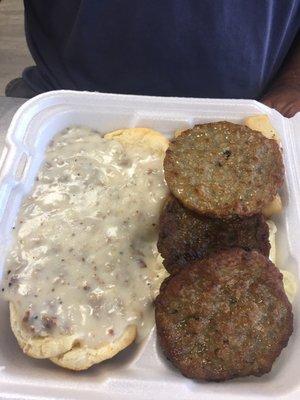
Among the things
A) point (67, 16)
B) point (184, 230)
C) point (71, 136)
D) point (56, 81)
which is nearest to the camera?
point (184, 230)

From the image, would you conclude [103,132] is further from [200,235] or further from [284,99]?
[284,99]

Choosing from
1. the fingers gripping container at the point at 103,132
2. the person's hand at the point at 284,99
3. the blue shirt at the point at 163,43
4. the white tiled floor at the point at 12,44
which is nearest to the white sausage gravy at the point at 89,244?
the fingers gripping container at the point at 103,132

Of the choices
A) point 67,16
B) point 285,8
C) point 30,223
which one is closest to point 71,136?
point 30,223

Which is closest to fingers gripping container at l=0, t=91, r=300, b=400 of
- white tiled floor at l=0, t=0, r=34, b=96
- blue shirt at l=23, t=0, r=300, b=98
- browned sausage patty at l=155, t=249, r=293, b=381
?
browned sausage patty at l=155, t=249, r=293, b=381

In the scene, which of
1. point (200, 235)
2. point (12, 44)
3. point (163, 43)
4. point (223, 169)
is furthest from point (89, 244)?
point (12, 44)

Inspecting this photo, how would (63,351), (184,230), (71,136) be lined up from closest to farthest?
1. (63,351)
2. (184,230)
3. (71,136)

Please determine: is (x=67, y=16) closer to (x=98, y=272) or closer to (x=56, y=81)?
(x=56, y=81)

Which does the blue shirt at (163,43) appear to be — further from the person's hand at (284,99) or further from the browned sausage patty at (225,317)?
the browned sausage patty at (225,317)
